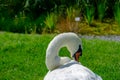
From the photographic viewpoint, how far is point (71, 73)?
4.76 meters

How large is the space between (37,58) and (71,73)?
3.07 m

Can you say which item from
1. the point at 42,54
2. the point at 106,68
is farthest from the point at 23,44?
the point at 106,68

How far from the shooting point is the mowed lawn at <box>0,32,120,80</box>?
23.2ft

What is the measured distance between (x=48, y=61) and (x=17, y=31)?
21.0 feet

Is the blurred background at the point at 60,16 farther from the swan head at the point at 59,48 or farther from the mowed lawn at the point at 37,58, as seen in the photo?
the swan head at the point at 59,48

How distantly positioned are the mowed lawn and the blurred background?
234 centimetres

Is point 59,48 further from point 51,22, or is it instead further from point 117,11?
point 117,11

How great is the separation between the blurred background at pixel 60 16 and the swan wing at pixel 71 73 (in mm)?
5987

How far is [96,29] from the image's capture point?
11.5 m

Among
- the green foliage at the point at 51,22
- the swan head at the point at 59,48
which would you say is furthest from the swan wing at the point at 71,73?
the green foliage at the point at 51,22

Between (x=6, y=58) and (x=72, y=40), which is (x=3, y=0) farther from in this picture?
(x=72, y=40)

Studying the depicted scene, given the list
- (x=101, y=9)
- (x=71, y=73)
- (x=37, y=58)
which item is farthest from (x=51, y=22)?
(x=71, y=73)

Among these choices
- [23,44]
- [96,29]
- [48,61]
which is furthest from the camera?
[96,29]

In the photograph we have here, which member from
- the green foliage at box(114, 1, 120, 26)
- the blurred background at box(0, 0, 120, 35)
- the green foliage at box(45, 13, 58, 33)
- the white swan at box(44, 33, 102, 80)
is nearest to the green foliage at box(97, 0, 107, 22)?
the blurred background at box(0, 0, 120, 35)
